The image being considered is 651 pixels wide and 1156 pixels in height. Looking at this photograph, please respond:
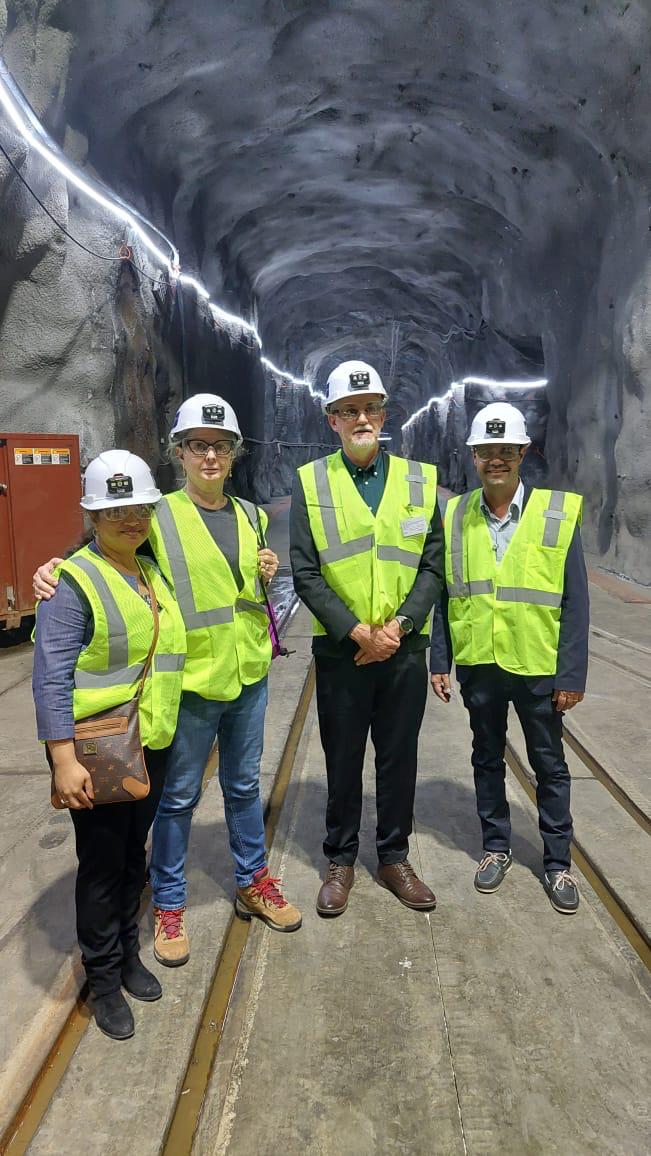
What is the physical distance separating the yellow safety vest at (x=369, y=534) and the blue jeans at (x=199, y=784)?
498mm

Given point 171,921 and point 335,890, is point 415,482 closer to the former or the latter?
point 335,890

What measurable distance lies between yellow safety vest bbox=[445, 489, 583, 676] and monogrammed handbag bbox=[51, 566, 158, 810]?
1529mm

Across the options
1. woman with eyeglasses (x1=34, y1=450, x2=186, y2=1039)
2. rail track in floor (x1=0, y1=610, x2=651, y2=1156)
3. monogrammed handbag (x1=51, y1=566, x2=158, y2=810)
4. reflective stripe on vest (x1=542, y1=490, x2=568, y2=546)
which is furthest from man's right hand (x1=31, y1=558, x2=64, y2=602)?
reflective stripe on vest (x1=542, y1=490, x2=568, y2=546)

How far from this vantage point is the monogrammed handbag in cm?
231

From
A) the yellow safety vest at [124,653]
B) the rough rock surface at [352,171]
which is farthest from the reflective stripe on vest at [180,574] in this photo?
the rough rock surface at [352,171]

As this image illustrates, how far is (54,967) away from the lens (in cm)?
282

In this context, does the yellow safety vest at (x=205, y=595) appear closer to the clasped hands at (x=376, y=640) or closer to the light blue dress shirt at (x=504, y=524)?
the clasped hands at (x=376, y=640)

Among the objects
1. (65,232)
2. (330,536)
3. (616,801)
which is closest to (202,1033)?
(330,536)

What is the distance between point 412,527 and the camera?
3.05m

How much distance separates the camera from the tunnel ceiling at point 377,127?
32.2 feet

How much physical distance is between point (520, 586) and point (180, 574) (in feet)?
4.63

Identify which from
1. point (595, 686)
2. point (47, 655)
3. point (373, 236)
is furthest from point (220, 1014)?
point (373, 236)

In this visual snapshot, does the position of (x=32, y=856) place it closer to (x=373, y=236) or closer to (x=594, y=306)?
(x=594, y=306)

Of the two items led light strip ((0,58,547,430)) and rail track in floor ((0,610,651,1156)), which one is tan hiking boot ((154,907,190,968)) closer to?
rail track in floor ((0,610,651,1156))
